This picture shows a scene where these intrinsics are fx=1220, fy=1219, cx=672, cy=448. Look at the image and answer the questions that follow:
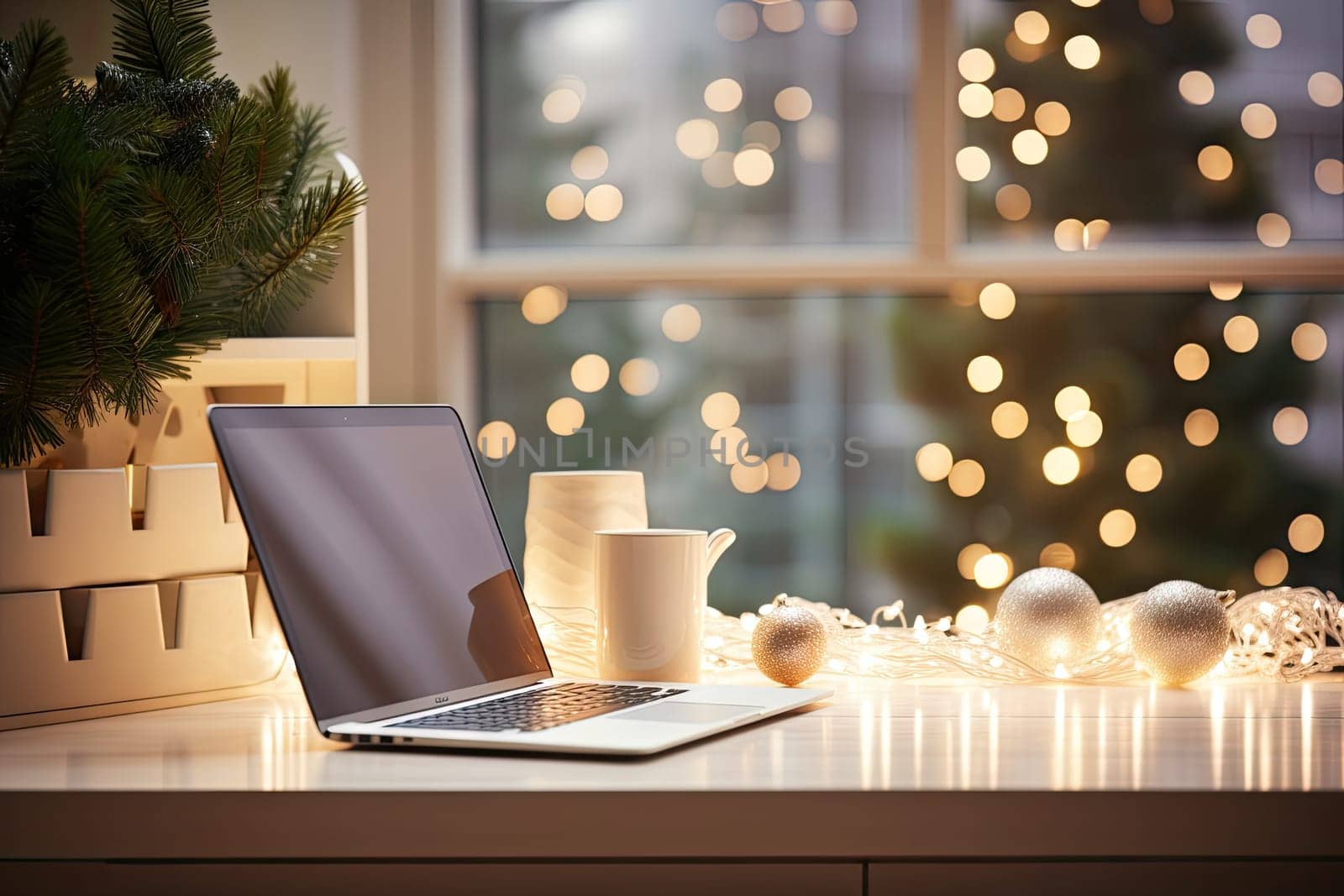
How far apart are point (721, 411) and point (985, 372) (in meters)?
0.29

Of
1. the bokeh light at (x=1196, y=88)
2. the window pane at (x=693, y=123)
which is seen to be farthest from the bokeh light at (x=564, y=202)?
the bokeh light at (x=1196, y=88)

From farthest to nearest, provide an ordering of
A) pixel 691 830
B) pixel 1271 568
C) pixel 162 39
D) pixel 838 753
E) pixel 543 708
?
pixel 1271 568 < pixel 162 39 < pixel 543 708 < pixel 838 753 < pixel 691 830

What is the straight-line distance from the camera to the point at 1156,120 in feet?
4.26

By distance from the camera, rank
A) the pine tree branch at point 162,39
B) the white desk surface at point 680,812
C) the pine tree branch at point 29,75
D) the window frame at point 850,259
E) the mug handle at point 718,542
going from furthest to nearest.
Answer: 1. the window frame at point 850,259
2. the mug handle at point 718,542
3. the pine tree branch at point 162,39
4. the pine tree branch at point 29,75
5. the white desk surface at point 680,812

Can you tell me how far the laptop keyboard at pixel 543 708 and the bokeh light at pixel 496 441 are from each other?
0.45m

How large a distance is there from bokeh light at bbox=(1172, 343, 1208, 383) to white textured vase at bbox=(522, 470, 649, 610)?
616 mm

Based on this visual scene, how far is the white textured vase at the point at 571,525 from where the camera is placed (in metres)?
1.09

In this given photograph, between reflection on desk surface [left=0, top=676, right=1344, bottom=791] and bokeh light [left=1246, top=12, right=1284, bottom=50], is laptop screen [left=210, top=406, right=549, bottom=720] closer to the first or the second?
reflection on desk surface [left=0, top=676, right=1344, bottom=791]

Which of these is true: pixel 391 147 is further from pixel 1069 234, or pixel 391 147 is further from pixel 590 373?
pixel 1069 234

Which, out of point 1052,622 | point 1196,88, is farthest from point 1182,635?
point 1196,88

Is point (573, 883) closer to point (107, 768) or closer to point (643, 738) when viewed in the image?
Answer: point (643, 738)

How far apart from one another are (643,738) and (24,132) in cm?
56

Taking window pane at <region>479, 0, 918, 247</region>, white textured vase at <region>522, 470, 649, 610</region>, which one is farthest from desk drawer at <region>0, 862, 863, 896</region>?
window pane at <region>479, 0, 918, 247</region>

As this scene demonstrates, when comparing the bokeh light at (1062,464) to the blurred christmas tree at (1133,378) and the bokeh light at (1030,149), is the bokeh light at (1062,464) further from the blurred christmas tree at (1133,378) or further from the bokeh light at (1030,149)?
the bokeh light at (1030,149)
